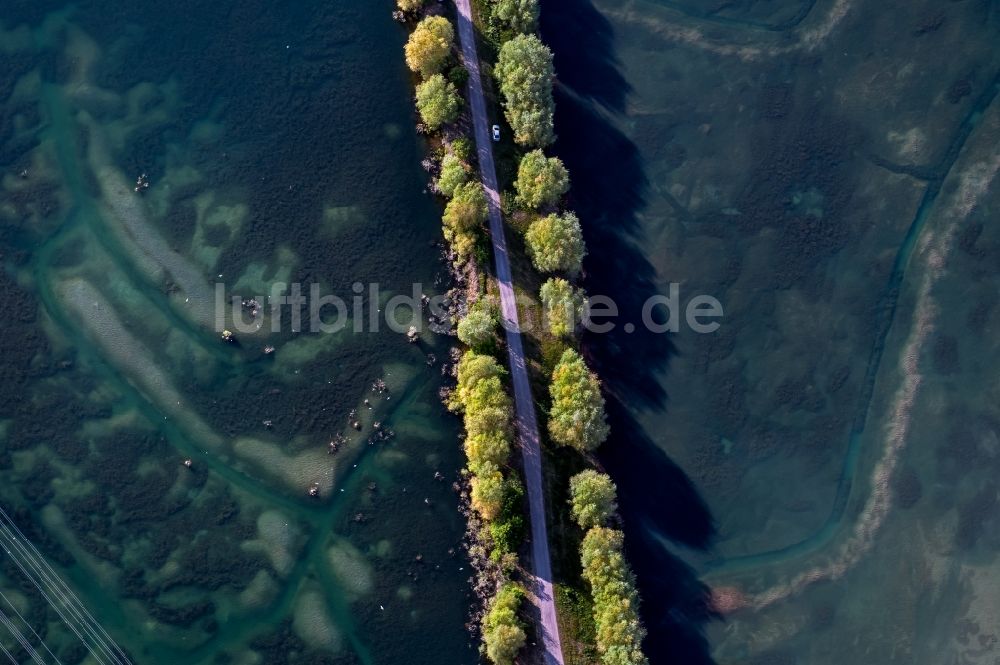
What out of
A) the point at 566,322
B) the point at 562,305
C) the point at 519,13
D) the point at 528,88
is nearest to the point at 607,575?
the point at 566,322

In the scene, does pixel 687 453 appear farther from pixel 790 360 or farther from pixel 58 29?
pixel 58 29

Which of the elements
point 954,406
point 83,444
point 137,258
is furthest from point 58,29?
point 954,406

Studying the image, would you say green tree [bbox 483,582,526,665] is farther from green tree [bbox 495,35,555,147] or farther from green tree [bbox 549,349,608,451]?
green tree [bbox 495,35,555,147]

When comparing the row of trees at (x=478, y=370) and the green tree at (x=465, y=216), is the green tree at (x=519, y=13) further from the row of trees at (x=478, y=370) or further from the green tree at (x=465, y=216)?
the green tree at (x=465, y=216)

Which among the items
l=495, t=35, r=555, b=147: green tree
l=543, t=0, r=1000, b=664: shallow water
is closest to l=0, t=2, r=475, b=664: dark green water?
Answer: l=495, t=35, r=555, b=147: green tree

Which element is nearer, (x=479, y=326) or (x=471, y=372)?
(x=471, y=372)

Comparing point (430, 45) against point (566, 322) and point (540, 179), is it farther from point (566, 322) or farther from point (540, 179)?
point (566, 322)

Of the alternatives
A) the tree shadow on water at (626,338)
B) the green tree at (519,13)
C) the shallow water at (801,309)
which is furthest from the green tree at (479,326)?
the green tree at (519,13)
